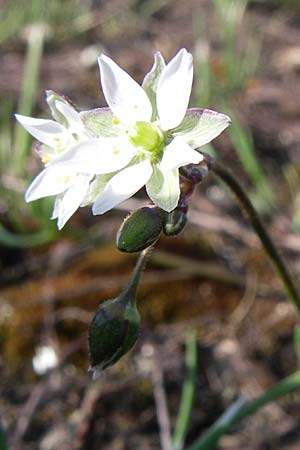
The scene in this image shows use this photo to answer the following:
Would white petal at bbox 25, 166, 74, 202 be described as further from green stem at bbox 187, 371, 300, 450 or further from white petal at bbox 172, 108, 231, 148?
green stem at bbox 187, 371, 300, 450

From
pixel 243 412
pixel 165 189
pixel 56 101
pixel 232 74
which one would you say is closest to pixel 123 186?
pixel 165 189

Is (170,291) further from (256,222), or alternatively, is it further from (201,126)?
(201,126)

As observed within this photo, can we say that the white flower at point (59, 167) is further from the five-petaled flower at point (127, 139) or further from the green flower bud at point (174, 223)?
the green flower bud at point (174, 223)

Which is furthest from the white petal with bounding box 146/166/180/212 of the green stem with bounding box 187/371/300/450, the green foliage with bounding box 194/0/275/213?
the green foliage with bounding box 194/0/275/213

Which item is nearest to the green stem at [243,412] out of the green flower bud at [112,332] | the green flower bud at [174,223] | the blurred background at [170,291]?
the blurred background at [170,291]

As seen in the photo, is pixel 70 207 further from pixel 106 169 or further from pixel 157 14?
pixel 157 14

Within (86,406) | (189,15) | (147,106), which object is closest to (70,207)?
(147,106)

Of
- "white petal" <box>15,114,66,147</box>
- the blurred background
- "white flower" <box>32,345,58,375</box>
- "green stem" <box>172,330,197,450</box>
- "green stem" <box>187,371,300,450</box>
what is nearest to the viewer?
"white petal" <box>15,114,66,147</box>

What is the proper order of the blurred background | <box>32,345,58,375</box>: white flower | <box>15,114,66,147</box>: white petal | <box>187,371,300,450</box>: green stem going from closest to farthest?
<box>15,114,66,147</box>: white petal < <box>187,371,300,450</box>: green stem < the blurred background < <box>32,345,58,375</box>: white flower
